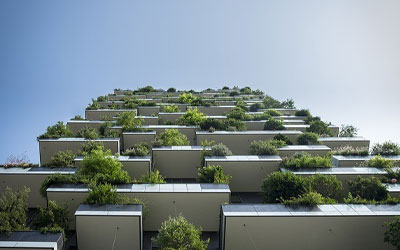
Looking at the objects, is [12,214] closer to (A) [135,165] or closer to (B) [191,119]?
(A) [135,165]

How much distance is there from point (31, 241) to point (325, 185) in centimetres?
1244

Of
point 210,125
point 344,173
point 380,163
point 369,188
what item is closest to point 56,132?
point 210,125

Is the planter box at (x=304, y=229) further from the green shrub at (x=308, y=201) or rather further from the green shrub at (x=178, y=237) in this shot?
the green shrub at (x=178, y=237)

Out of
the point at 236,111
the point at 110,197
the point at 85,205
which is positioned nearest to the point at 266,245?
the point at 110,197

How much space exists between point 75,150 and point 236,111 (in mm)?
14841

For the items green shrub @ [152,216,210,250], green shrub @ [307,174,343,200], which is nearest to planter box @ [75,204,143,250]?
green shrub @ [152,216,210,250]

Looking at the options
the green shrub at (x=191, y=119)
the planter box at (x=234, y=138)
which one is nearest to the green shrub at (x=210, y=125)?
the planter box at (x=234, y=138)

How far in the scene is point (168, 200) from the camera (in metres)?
14.5

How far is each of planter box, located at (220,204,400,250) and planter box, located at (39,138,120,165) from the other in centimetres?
1125

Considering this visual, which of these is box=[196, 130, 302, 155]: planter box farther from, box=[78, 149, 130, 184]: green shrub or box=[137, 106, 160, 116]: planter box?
box=[137, 106, 160, 116]: planter box

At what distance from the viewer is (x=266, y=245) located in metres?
12.7

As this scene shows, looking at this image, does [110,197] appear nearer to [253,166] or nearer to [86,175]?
[86,175]

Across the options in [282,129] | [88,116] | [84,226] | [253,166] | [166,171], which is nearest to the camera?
[84,226]

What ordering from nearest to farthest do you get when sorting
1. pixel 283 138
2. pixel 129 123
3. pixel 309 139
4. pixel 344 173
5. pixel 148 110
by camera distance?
pixel 344 173
pixel 309 139
pixel 283 138
pixel 129 123
pixel 148 110
